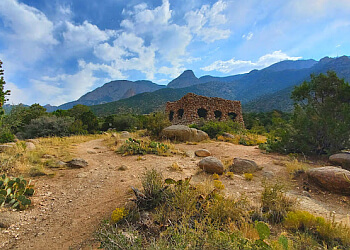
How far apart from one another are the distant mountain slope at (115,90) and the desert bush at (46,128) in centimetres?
10308

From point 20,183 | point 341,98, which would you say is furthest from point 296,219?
point 341,98

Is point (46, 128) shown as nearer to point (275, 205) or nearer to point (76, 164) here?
point (76, 164)

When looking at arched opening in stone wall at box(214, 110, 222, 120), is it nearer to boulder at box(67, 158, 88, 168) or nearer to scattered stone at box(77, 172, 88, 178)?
boulder at box(67, 158, 88, 168)

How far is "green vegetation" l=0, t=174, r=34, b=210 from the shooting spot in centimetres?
258

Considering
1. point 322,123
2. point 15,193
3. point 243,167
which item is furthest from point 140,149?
point 322,123

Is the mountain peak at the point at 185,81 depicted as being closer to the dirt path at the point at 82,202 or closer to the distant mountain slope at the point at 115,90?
the distant mountain slope at the point at 115,90

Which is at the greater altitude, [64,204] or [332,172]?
[64,204]

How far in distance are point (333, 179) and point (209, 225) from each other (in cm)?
316

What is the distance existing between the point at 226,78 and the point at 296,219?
12254 centimetres

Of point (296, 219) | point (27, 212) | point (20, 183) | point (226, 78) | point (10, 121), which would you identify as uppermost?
point (226, 78)

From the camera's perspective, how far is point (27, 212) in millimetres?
2523

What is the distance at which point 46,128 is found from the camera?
441 inches

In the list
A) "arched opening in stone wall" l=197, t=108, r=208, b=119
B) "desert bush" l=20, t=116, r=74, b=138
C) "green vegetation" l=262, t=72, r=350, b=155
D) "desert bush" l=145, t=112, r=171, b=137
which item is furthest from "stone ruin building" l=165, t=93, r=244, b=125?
"desert bush" l=20, t=116, r=74, b=138

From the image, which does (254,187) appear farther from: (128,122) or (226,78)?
(226,78)
